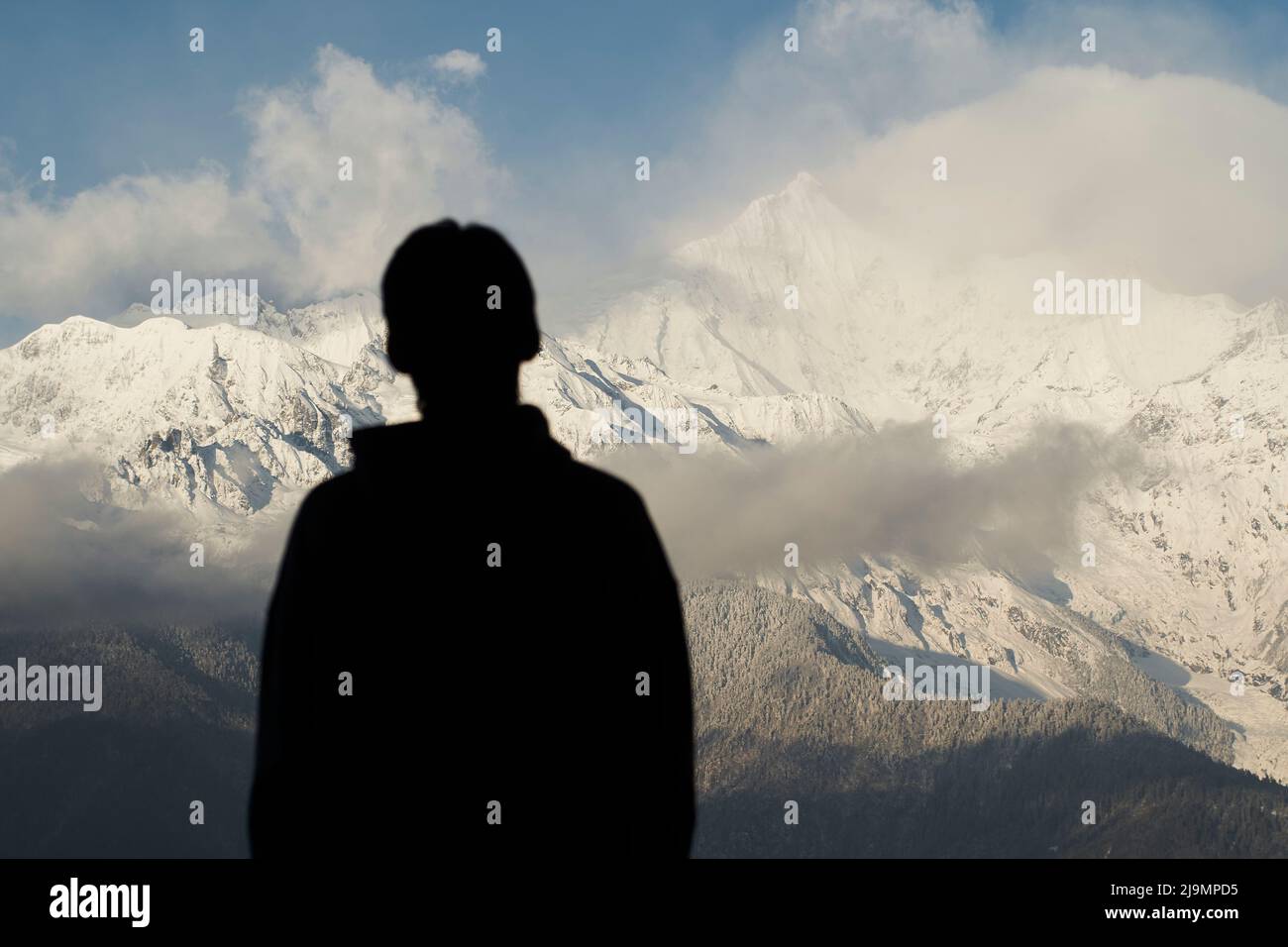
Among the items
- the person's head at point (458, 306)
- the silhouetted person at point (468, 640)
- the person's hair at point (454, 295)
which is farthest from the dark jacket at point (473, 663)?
the person's hair at point (454, 295)

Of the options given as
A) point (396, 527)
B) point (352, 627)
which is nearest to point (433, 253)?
point (396, 527)

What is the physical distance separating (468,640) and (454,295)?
1.73 m

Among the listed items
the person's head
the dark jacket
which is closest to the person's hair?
the person's head

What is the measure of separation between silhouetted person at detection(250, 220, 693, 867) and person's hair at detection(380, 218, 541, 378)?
0.4 inches

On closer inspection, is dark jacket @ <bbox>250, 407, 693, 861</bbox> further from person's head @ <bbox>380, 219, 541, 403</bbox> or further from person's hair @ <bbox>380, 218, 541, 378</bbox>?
person's hair @ <bbox>380, 218, 541, 378</bbox>

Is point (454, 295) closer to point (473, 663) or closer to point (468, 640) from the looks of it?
point (468, 640)

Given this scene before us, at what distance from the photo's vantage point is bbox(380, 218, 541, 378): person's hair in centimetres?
704

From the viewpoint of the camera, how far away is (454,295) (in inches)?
277

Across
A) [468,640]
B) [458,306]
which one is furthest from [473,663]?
[458,306]

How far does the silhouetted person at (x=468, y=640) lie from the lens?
258 inches
